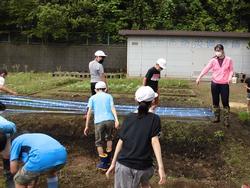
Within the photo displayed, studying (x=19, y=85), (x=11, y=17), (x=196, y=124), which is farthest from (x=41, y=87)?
(x=11, y=17)

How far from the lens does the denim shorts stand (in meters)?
5.16

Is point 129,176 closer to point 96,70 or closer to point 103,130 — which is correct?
point 103,130

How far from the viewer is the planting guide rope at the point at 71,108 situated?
12398mm

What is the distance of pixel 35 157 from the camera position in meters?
5.19

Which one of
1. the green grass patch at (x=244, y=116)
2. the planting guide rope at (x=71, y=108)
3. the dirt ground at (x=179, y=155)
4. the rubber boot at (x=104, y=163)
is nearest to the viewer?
the dirt ground at (x=179, y=155)

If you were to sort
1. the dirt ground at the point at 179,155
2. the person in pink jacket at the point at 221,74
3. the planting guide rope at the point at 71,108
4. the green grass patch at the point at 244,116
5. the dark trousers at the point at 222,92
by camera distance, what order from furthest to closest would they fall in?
the planting guide rope at the point at 71,108
the green grass patch at the point at 244,116
the dark trousers at the point at 222,92
the person in pink jacket at the point at 221,74
the dirt ground at the point at 179,155

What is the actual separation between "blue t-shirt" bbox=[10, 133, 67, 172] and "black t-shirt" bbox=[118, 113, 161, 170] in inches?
27.8

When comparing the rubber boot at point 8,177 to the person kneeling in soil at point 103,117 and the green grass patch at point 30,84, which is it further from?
the green grass patch at point 30,84

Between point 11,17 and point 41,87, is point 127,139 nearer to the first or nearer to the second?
point 41,87

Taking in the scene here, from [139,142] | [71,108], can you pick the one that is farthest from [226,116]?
[139,142]

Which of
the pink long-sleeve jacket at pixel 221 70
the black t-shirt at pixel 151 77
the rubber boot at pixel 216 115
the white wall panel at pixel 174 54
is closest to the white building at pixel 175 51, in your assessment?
the white wall panel at pixel 174 54

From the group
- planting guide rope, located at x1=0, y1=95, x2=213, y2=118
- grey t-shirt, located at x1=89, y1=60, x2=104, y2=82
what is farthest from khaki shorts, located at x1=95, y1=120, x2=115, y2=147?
planting guide rope, located at x1=0, y1=95, x2=213, y2=118

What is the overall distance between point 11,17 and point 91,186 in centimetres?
2682

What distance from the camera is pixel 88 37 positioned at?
99.4 feet
